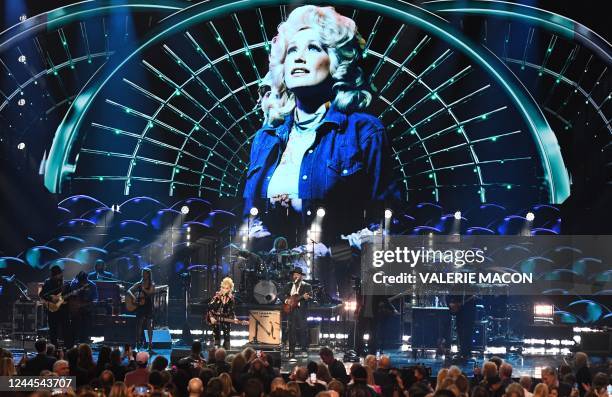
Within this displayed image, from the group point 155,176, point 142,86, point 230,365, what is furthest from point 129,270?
point 230,365

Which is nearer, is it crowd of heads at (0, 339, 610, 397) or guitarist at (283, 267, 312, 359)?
crowd of heads at (0, 339, 610, 397)

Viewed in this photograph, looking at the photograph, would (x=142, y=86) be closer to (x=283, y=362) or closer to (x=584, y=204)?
(x=283, y=362)

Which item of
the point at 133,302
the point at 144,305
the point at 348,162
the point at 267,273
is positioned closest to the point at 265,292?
the point at 267,273

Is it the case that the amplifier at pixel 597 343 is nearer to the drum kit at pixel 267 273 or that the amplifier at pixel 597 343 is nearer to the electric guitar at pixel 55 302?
the drum kit at pixel 267 273

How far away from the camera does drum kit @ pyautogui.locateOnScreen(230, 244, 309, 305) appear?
15.9m

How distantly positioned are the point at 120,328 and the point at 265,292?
110 inches

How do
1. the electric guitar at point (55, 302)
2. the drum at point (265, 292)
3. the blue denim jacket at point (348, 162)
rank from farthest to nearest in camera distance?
the blue denim jacket at point (348, 162), the drum at point (265, 292), the electric guitar at point (55, 302)

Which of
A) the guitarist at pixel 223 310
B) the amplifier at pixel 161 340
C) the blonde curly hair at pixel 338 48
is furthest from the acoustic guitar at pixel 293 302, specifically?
the blonde curly hair at pixel 338 48

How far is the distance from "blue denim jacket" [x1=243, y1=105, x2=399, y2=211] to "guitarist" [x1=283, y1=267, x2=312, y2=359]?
4.09 metres

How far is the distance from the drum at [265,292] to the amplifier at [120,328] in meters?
2.35

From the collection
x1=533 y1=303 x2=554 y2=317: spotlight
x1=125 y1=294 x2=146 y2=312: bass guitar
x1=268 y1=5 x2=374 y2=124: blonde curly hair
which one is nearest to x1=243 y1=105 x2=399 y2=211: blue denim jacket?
x1=268 y1=5 x2=374 y2=124: blonde curly hair

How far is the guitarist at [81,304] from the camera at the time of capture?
48.5 feet

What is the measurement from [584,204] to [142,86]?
10.5 meters

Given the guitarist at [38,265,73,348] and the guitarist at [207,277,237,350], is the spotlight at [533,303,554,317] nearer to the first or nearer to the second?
the guitarist at [207,277,237,350]
